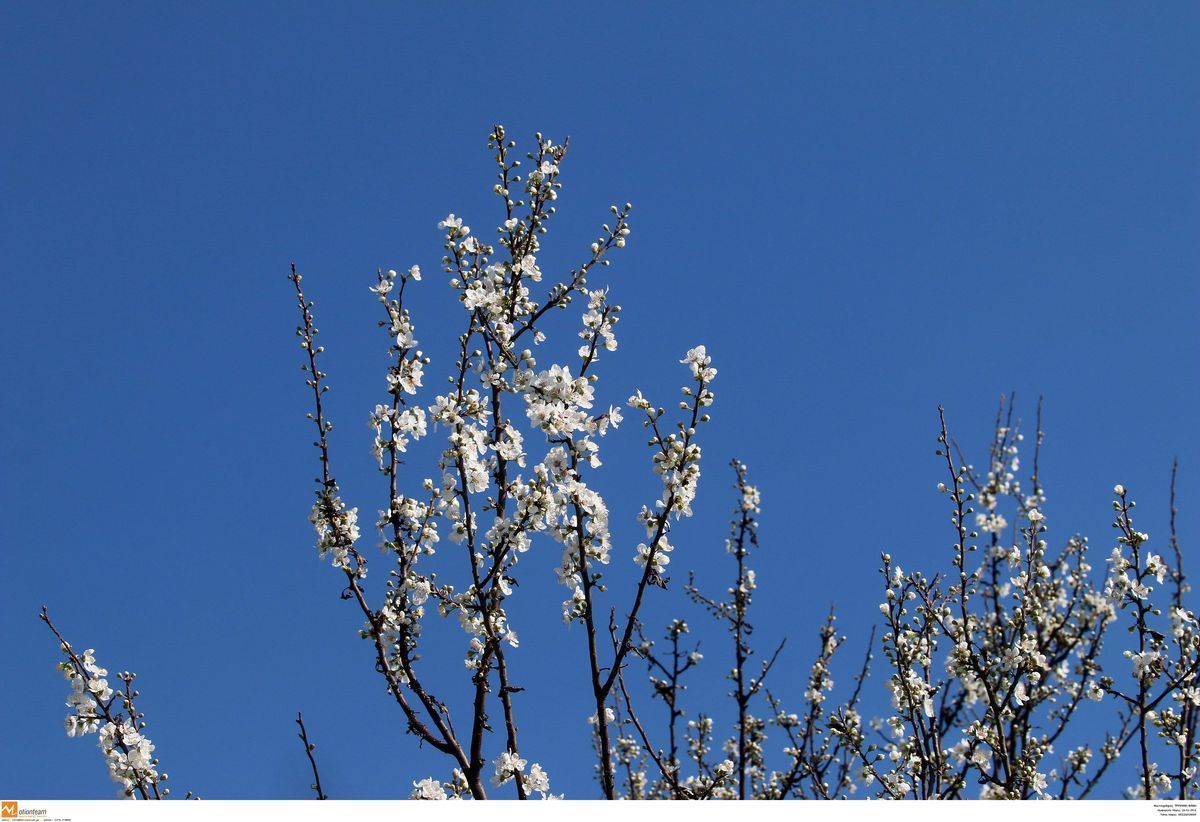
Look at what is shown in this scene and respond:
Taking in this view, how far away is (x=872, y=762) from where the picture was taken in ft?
18.9

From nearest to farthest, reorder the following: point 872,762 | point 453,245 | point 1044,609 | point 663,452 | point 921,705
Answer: point 663,452 < point 453,245 < point 921,705 < point 872,762 < point 1044,609

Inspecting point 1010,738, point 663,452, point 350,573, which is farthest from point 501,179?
point 1010,738

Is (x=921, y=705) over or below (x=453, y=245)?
below

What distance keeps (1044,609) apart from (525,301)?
4533 millimetres

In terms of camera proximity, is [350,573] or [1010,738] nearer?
[350,573]

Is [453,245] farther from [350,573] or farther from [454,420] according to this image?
[350,573]

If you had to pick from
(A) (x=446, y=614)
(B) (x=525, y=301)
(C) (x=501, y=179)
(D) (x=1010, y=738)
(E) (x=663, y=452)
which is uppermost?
(C) (x=501, y=179)

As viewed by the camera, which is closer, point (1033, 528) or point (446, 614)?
point (446, 614)

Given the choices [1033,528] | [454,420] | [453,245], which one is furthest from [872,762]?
[453,245]

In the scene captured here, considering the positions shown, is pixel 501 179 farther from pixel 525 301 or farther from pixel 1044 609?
pixel 1044 609

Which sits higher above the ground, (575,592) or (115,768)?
(575,592)

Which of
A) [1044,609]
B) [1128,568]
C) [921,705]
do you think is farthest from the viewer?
[1044,609]

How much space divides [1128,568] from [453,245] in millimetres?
4049

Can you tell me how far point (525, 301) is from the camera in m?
4.69
